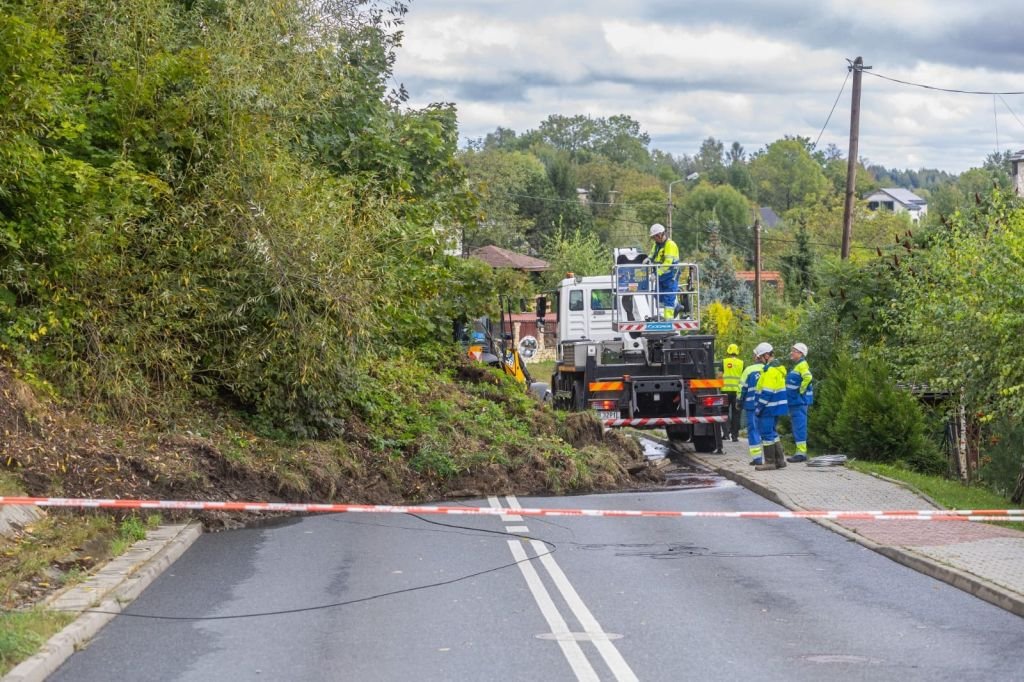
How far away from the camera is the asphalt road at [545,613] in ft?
23.7

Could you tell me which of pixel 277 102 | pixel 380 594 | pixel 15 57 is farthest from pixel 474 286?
pixel 380 594

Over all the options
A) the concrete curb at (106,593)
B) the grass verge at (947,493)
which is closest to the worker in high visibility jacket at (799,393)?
the grass verge at (947,493)

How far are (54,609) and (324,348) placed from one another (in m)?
7.07

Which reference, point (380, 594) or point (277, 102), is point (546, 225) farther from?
point (380, 594)

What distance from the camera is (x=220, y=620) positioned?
8.48m

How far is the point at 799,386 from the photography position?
18.8m

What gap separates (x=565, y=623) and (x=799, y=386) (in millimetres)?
11239

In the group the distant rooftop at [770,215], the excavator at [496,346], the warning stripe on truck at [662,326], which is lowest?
the excavator at [496,346]

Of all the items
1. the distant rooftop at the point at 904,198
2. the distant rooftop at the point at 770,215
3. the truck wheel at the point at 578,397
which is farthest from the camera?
the distant rooftop at the point at 904,198

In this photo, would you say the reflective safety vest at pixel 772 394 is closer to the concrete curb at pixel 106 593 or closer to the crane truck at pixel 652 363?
the crane truck at pixel 652 363

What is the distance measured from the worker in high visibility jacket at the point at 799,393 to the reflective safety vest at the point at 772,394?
13cm

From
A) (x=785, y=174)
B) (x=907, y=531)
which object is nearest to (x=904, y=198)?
(x=785, y=174)

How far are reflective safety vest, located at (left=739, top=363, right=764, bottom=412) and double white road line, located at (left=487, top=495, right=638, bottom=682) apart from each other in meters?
7.60

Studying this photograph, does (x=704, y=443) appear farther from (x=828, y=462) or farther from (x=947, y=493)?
(x=947, y=493)
